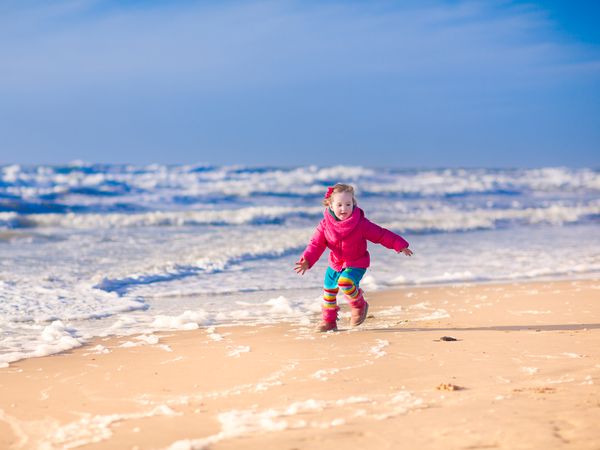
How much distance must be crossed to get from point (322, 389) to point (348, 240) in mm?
2443

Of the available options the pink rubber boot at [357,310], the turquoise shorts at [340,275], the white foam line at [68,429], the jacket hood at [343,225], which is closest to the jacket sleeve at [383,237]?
the jacket hood at [343,225]

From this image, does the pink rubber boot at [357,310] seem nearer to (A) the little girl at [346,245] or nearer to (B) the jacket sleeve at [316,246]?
(A) the little girl at [346,245]

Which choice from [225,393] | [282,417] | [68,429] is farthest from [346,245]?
[68,429]

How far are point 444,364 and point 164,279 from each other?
576 centimetres

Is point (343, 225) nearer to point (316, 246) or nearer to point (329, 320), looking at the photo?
point (316, 246)

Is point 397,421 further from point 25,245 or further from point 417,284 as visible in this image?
point 25,245

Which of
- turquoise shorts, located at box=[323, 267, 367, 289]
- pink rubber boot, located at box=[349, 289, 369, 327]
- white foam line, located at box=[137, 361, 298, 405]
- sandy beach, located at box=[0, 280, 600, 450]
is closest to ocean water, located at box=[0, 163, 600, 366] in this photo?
turquoise shorts, located at box=[323, 267, 367, 289]

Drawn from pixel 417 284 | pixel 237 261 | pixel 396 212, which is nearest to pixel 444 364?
pixel 417 284

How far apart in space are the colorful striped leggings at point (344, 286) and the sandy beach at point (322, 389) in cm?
27

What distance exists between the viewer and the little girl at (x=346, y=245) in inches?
242

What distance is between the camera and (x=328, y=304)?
6047 mm

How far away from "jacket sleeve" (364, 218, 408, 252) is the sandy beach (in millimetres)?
628

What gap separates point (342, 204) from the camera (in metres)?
6.18

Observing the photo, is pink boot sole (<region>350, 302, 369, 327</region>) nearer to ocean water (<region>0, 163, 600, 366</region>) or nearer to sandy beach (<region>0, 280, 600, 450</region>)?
sandy beach (<region>0, 280, 600, 450</region>)
